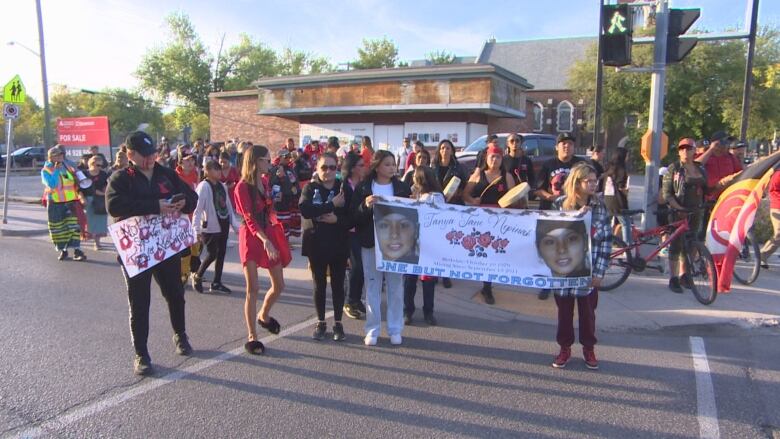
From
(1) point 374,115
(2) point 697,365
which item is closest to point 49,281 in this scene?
(2) point 697,365

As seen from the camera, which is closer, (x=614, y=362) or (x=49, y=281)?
(x=614, y=362)

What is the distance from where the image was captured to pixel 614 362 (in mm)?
4668

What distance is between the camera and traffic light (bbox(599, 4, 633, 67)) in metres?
7.55

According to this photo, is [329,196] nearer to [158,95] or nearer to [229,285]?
[229,285]

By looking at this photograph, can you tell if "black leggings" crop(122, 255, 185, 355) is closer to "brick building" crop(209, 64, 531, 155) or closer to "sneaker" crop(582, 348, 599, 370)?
"sneaker" crop(582, 348, 599, 370)

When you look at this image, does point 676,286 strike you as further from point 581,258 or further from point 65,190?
point 65,190

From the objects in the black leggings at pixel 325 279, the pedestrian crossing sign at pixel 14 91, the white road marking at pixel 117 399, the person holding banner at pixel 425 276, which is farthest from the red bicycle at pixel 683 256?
the pedestrian crossing sign at pixel 14 91

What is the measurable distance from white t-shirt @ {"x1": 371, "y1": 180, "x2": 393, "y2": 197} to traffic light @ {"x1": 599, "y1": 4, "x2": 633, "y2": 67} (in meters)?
4.67

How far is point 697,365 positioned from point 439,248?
249 cm

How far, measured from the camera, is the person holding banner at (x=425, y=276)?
16.9 ft

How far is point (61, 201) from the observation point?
9.00 m

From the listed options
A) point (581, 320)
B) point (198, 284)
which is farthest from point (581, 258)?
point (198, 284)

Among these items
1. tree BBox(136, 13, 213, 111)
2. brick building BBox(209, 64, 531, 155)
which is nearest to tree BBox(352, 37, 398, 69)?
tree BBox(136, 13, 213, 111)

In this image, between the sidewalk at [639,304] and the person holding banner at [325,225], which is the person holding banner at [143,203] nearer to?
the person holding banner at [325,225]
